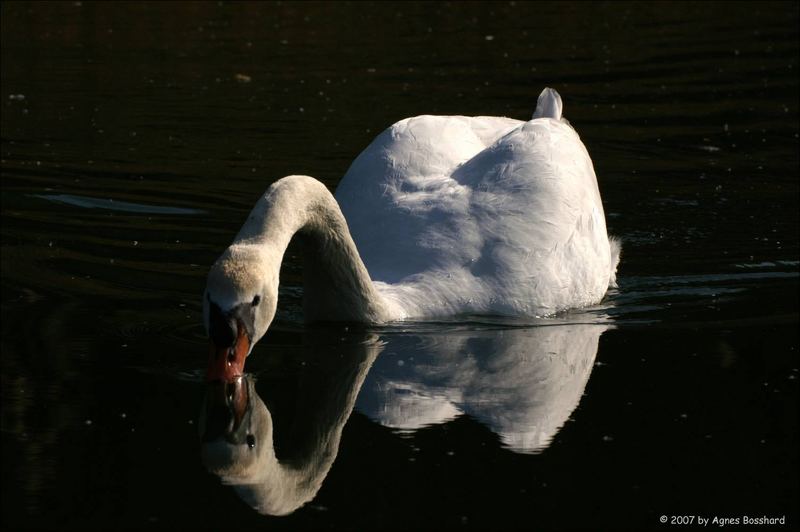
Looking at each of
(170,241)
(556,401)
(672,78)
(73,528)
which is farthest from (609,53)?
(73,528)

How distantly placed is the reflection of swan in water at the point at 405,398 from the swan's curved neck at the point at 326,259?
258 millimetres

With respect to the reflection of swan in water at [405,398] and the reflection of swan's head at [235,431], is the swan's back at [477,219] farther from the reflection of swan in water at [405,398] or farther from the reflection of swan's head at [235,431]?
the reflection of swan's head at [235,431]

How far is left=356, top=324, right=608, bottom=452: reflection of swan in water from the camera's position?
6855 mm

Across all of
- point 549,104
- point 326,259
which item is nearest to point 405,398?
point 326,259

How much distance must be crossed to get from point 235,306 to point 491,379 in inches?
59.0

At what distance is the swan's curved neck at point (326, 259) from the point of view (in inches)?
311

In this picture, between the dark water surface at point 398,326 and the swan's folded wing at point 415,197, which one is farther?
the swan's folded wing at point 415,197

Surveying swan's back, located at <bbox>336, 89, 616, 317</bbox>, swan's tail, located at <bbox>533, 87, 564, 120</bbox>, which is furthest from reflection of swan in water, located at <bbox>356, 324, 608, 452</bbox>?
swan's tail, located at <bbox>533, 87, 564, 120</bbox>

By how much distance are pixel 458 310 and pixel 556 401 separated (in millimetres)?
1315

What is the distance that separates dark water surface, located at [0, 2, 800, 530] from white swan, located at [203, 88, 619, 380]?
208mm

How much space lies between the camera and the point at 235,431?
6.73 metres

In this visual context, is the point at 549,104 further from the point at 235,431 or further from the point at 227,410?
the point at 235,431

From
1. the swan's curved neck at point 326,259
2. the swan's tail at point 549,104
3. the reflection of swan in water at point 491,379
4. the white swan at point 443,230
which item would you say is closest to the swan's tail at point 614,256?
the white swan at point 443,230

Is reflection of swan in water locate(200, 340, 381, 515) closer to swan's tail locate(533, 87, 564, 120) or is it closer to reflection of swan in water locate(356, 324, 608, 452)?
reflection of swan in water locate(356, 324, 608, 452)
